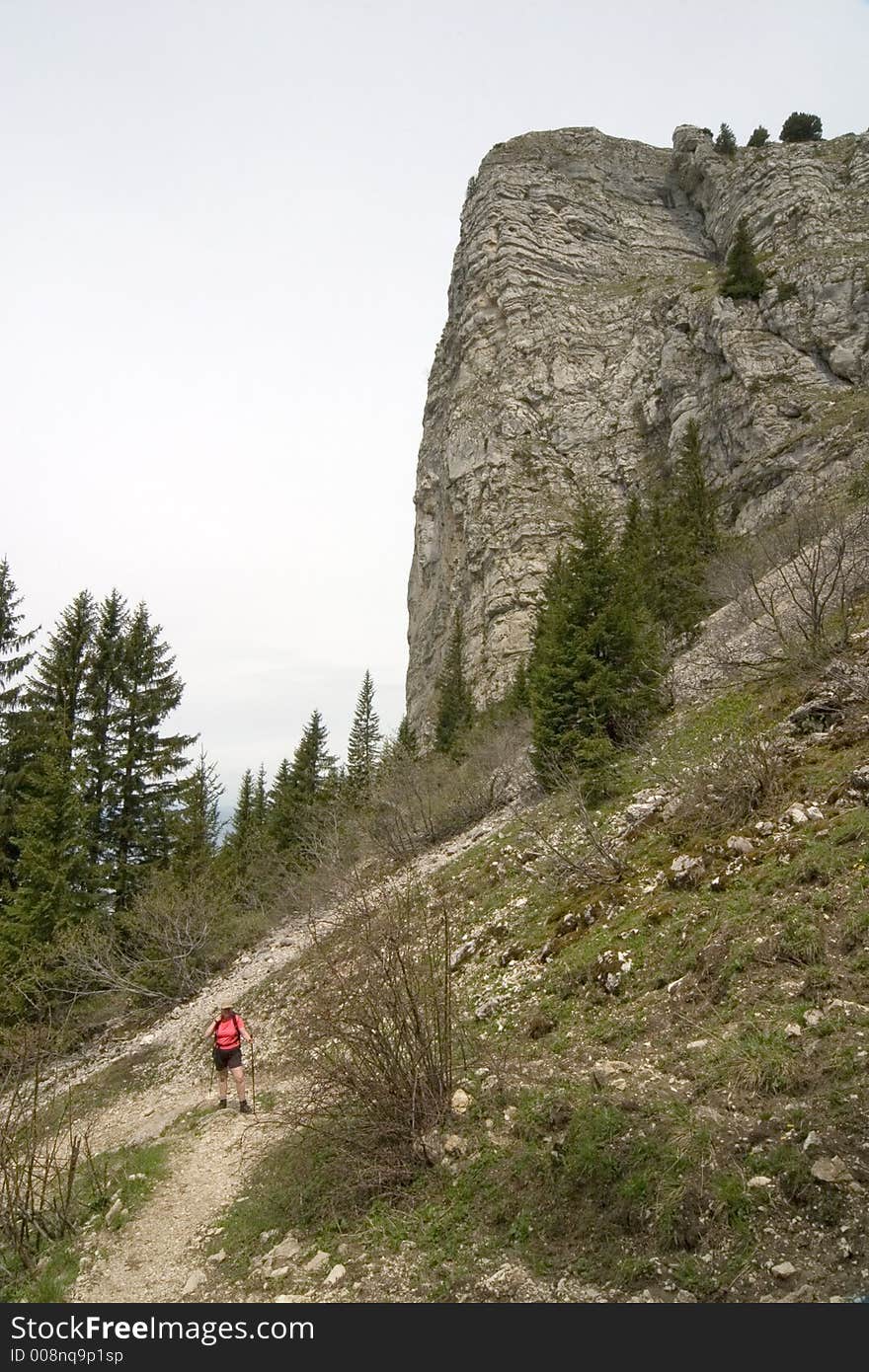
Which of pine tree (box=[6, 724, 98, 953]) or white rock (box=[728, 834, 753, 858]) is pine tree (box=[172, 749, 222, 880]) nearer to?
pine tree (box=[6, 724, 98, 953])

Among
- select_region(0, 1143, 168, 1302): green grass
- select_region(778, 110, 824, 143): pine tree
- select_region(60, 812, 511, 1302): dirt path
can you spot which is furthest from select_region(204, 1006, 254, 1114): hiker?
select_region(778, 110, 824, 143): pine tree

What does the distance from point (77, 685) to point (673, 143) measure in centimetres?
8356

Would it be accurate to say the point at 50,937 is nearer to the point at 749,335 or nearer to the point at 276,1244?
the point at 276,1244

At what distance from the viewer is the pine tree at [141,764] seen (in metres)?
23.2

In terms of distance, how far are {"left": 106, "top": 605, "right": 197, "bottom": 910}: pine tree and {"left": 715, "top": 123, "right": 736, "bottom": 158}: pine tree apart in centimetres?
7830

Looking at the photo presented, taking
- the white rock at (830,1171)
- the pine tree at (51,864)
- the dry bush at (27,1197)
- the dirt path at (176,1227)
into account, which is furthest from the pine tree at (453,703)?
the white rock at (830,1171)

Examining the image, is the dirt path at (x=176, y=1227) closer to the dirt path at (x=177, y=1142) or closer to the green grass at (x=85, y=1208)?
the dirt path at (x=177, y=1142)

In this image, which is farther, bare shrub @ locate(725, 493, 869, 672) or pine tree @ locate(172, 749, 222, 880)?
pine tree @ locate(172, 749, 222, 880)

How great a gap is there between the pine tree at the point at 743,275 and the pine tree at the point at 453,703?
30481mm

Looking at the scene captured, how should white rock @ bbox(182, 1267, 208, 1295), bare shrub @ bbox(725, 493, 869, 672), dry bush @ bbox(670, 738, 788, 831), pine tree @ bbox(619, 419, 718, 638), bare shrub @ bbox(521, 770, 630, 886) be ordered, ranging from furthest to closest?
1. pine tree @ bbox(619, 419, 718, 638)
2. bare shrub @ bbox(725, 493, 869, 672)
3. bare shrub @ bbox(521, 770, 630, 886)
4. dry bush @ bbox(670, 738, 788, 831)
5. white rock @ bbox(182, 1267, 208, 1295)

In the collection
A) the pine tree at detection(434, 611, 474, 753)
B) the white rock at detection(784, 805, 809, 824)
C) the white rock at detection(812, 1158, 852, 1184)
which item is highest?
the pine tree at detection(434, 611, 474, 753)

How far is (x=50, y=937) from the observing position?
18.3m

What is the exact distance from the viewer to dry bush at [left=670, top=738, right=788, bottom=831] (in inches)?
353

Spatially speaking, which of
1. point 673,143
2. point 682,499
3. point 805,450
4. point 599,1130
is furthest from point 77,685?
point 673,143
